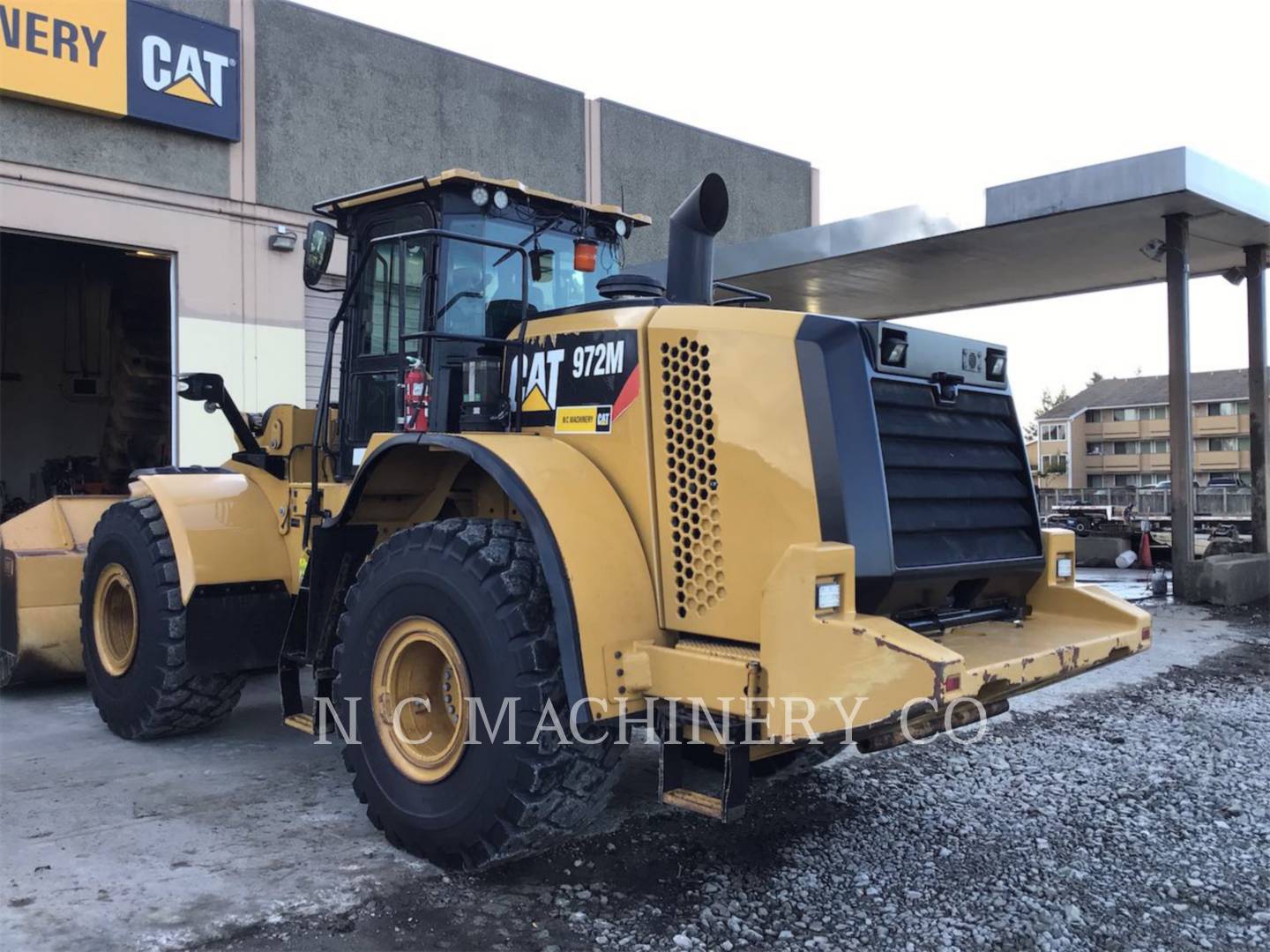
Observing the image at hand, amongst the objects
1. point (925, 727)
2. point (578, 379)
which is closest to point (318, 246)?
point (578, 379)

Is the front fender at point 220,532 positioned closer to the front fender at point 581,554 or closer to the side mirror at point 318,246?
the side mirror at point 318,246

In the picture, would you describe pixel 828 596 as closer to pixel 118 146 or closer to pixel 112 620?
pixel 112 620

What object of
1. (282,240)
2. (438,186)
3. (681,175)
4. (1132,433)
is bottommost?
(438,186)

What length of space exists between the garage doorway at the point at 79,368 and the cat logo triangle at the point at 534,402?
36.2 ft

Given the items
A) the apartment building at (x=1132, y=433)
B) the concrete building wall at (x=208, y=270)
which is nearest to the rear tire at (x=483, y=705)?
Result: the concrete building wall at (x=208, y=270)

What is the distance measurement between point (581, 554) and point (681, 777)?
0.86 meters

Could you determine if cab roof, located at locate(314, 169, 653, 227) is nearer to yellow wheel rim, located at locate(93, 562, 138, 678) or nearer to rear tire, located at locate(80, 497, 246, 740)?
rear tire, located at locate(80, 497, 246, 740)

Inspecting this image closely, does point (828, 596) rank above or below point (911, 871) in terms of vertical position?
above

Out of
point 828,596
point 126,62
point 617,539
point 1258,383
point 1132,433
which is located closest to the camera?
point 828,596

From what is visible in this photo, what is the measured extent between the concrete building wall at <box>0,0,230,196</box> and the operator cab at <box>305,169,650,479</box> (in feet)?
21.0

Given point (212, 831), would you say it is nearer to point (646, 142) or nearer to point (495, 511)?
point (495, 511)

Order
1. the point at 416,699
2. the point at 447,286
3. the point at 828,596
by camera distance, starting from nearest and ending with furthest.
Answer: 1. the point at 828,596
2. the point at 416,699
3. the point at 447,286

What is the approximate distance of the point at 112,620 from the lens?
6.00 metres

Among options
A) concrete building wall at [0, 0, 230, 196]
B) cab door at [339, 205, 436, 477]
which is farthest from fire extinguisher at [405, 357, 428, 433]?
concrete building wall at [0, 0, 230, 196]
